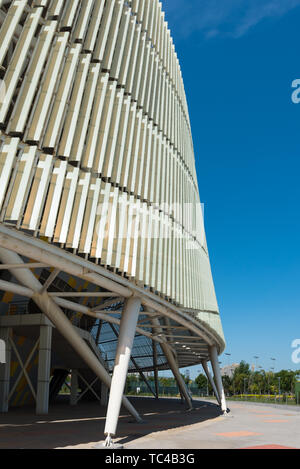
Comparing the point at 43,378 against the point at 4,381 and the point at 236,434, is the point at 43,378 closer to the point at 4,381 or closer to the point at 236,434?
the point at 4,381

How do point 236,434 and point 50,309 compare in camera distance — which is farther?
point 236,434

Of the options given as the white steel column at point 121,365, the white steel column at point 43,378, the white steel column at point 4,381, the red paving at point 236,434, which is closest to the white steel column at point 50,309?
the white steel column at point 121,365

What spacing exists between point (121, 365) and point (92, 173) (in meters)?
6.74

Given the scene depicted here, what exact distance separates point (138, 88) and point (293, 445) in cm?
1553

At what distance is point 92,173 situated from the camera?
48.6ft

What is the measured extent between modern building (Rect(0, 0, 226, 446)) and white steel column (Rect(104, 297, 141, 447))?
43 millimetres

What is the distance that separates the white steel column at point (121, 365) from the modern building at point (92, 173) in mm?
43

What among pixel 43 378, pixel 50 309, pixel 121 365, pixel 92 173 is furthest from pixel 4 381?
pixel 92 173

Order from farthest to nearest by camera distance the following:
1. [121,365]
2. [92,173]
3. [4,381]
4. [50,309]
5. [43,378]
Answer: [4,381]
[43,378]
[50,309]
[121,365]
[92,173]

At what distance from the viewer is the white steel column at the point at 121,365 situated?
13.9 m

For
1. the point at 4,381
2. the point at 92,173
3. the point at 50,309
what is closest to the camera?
the point at 92,173

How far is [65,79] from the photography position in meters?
13.7
